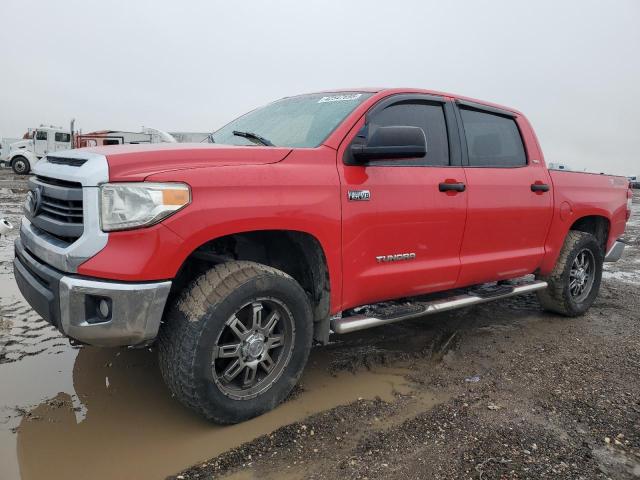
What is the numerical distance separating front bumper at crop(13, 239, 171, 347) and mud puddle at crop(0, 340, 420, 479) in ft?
1.85

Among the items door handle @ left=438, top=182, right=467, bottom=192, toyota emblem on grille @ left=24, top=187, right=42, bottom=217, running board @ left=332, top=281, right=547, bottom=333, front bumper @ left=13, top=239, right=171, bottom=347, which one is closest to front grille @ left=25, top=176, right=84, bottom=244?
toyota emblem on grille @ left=24, top=187, right=42, bottom=217

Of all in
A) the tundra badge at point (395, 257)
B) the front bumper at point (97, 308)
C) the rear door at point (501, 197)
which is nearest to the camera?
the front bumper at point (97, 308)

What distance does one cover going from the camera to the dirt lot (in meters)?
2.36

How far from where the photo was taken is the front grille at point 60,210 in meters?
2.39

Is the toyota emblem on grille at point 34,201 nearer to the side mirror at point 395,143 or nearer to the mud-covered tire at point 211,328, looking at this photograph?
the mud-covered tire at point 211,328

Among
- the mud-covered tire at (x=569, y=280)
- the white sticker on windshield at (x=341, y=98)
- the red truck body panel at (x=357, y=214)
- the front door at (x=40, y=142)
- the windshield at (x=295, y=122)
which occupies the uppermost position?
the front door at (x=40, y=142)

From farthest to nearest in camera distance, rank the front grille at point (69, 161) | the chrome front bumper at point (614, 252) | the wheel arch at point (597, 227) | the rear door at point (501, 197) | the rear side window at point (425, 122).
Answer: the chrome front bumper at point (614, 252), the wheel arch at point (597, 227), the rear door at point (501, 197), the rear side window at point (425, 122), the front grille at point (69, 161)

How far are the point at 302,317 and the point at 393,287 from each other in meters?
0.77

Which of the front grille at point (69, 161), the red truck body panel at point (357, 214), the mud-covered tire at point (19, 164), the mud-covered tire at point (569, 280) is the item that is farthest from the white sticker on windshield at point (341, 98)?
the mud-covered tire at point (19, 164)

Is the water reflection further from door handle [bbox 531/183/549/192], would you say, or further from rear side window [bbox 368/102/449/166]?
door handle [bbox 531/183/549/192]

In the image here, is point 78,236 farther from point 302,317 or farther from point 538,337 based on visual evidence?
point 538,337

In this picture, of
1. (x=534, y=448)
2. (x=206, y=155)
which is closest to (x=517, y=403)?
(x=534, y=448)

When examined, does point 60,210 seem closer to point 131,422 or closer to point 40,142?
point 131,422

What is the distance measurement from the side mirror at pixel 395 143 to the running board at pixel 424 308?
1.04m
